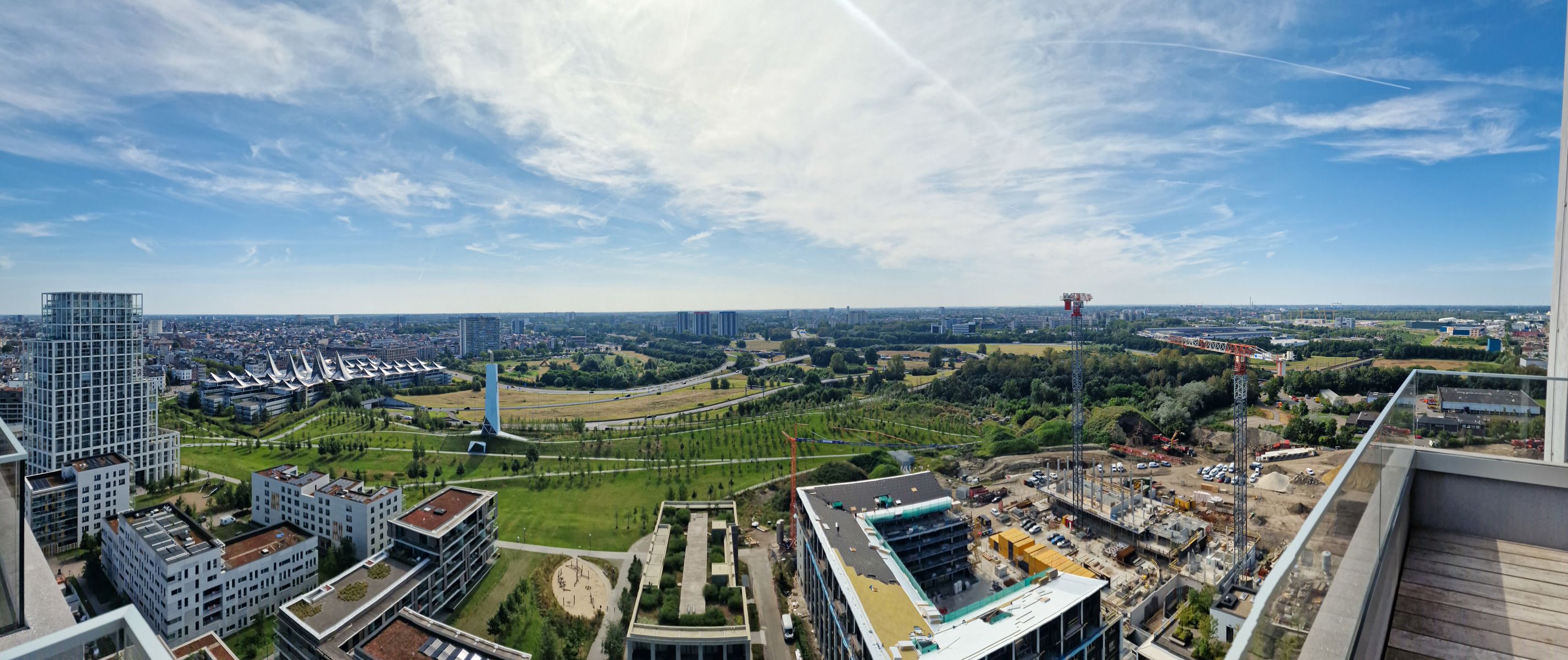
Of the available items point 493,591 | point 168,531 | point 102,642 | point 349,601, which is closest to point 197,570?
point 168,531

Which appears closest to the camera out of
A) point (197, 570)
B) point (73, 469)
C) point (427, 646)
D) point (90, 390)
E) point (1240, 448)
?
point (427, 646)

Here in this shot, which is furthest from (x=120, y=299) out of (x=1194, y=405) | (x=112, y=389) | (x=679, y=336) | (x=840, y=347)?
(x=679, y=336)

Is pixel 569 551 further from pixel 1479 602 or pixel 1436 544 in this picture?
pixel 1479 602

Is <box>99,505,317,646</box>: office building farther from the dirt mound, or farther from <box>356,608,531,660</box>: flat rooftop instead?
the dirt mound

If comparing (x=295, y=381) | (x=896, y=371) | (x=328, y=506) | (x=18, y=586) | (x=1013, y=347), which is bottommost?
(x=328, y=506)

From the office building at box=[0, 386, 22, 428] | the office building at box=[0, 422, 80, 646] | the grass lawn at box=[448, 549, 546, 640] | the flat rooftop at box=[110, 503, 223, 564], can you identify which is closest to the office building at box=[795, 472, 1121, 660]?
the grass lawn at box=[448, 549, 546, 640]

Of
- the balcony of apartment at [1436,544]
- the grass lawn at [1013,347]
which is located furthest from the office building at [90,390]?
the grass lawn at [1013,347]

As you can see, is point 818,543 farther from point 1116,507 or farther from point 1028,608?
point 1116,507

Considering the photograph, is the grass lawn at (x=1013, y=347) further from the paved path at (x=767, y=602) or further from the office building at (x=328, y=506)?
the office building at (x=328, y=506)
